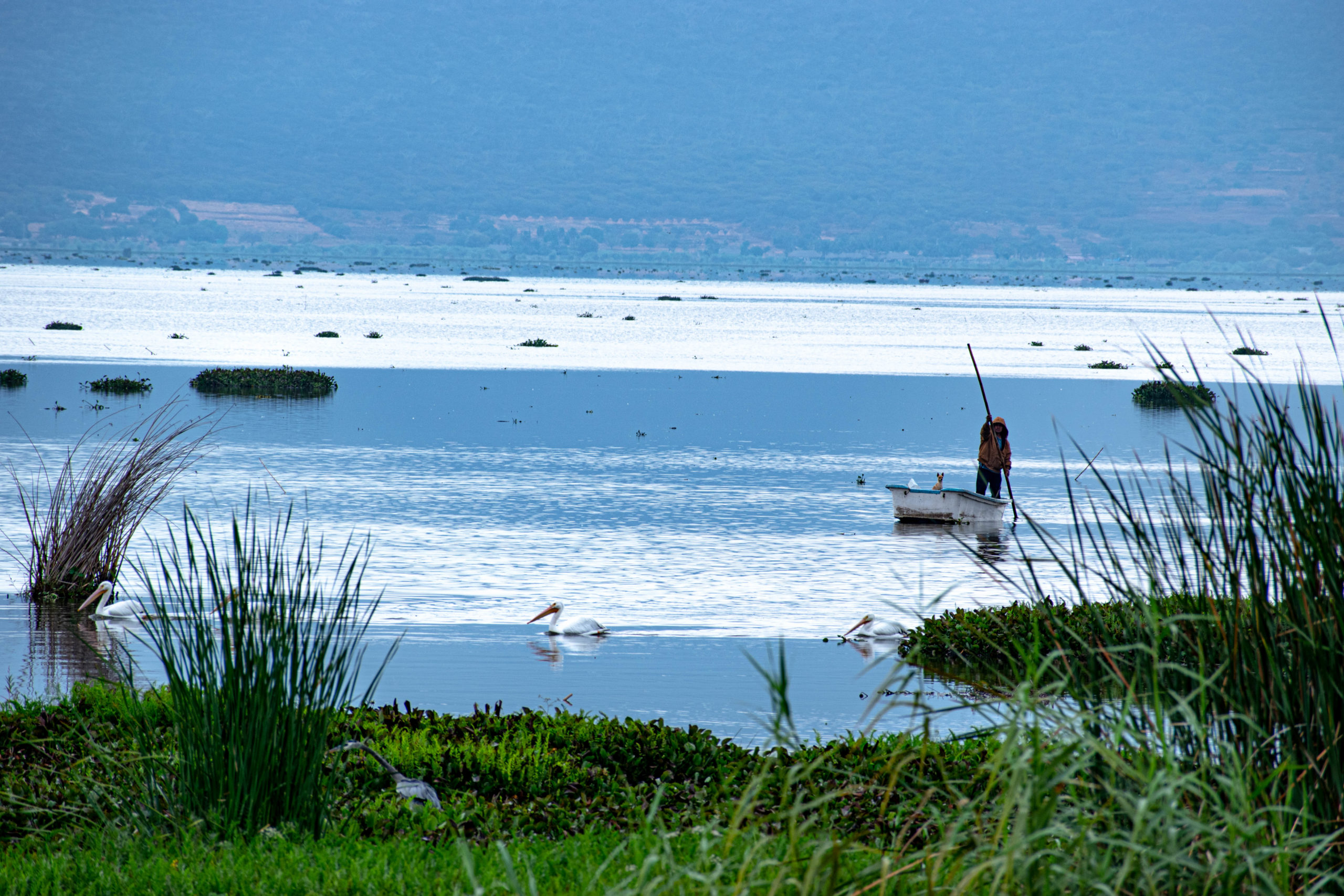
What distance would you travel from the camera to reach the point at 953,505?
69.1 ft

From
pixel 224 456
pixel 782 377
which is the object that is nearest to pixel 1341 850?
pixel 224 456

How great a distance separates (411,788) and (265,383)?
116 ft

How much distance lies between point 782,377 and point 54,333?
34959 millimetres

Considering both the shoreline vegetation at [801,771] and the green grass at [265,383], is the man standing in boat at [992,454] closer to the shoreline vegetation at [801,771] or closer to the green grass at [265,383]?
the shoreline vegetation at [801,771]

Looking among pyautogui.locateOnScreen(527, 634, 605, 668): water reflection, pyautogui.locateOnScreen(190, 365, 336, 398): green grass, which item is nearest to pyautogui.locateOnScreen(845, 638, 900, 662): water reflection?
pyautogui.locateOnScreen(527, 634, 605, 668): water reflection

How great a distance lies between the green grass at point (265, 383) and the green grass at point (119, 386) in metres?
1.62

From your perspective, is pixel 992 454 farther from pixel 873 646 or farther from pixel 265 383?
pixel 265 383

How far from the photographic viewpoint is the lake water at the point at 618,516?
12.2 m

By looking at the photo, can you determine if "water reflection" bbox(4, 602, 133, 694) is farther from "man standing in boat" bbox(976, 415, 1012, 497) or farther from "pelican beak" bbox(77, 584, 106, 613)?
"man standing in boat" bbox(976, 415, 1012, 497)

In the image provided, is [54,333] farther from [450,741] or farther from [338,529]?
[450,741]

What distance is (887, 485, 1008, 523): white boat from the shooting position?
68.7 feet

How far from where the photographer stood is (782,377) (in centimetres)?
5184

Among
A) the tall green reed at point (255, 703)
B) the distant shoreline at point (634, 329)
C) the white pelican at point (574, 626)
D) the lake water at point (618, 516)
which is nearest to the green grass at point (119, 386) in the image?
the lake water at point (618, 516)

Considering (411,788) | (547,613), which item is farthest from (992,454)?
(411,788)
